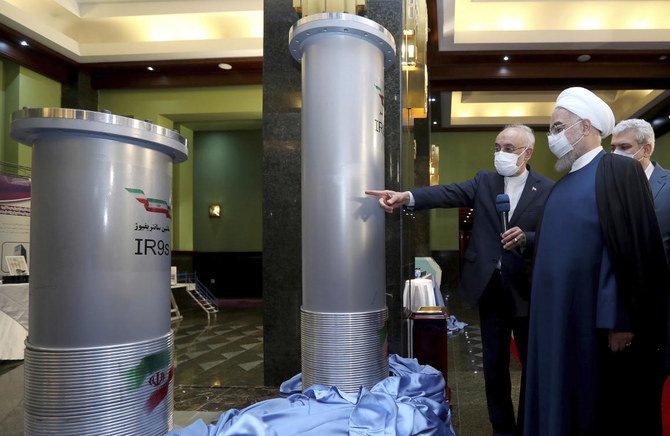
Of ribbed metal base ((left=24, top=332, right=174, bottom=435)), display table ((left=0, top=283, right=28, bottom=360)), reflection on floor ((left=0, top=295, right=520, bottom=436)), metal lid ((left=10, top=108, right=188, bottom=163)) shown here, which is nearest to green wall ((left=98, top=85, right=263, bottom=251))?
reflection on floor ((left=0, top=295, right=520, bottom=436))

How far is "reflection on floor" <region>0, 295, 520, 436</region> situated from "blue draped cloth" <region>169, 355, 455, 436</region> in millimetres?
613

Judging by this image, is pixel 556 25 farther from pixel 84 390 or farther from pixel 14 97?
pixel 14 97

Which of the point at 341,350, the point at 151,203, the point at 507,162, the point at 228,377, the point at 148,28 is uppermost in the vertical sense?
the point at 148,28

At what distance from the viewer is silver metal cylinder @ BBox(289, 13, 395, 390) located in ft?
6.98

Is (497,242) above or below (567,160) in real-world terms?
below

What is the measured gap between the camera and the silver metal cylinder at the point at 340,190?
2127 mm

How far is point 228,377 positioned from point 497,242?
2.55 metres

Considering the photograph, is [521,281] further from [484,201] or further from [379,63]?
[379,63]

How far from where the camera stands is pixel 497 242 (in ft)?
7.26

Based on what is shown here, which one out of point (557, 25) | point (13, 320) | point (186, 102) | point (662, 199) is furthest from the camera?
point (186, 102)

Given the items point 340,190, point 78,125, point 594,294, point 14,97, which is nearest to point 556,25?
point 340,190

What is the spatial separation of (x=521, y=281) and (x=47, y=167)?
2.04 metres

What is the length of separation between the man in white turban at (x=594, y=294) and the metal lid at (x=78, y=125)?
161 cm

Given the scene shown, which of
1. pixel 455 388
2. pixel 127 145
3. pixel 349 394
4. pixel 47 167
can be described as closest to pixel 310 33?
pixel 127 145
